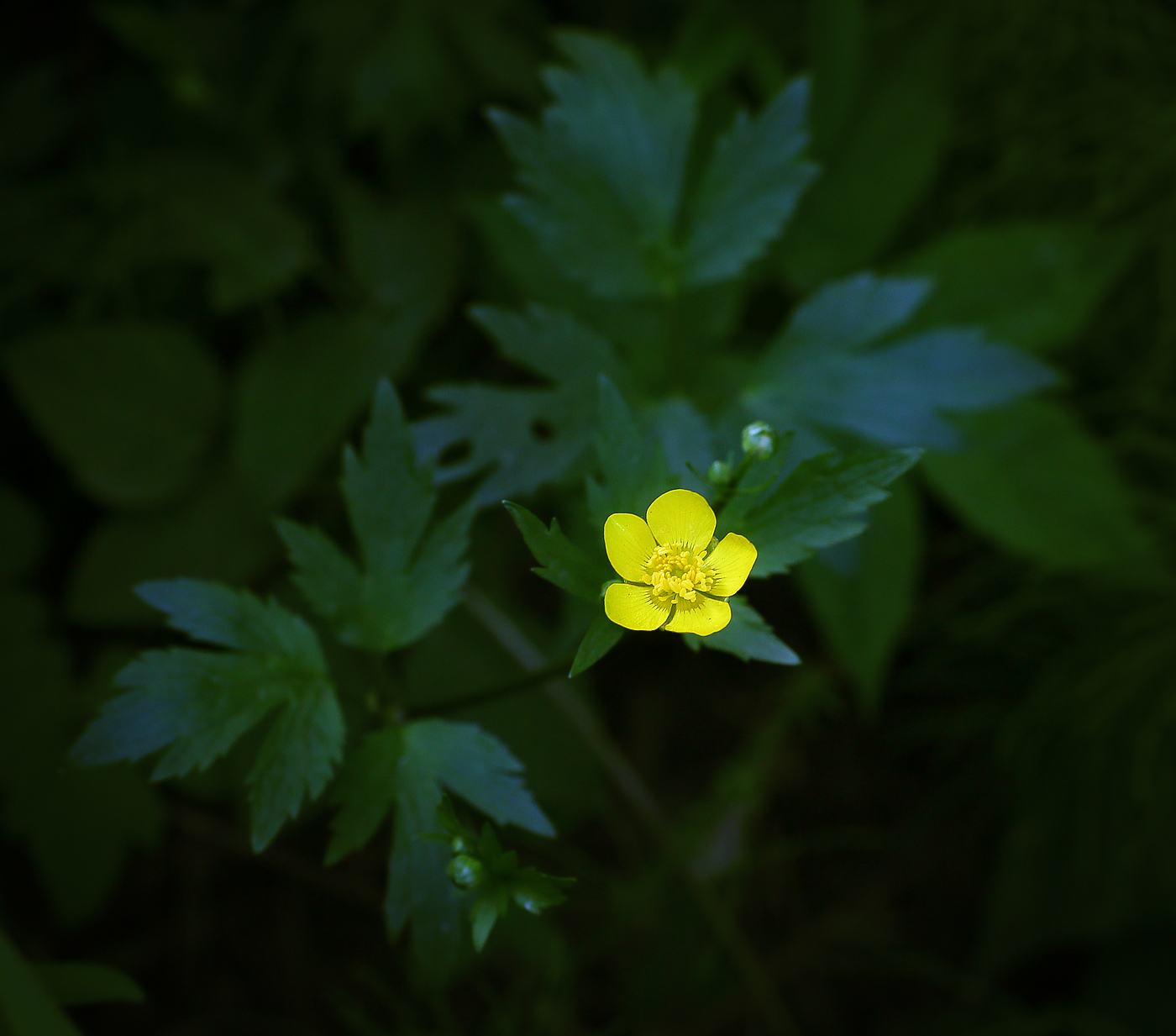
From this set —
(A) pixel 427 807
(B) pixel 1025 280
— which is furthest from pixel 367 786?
(B) pixel 1025 280

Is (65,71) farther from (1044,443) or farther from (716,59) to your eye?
(1044,443)

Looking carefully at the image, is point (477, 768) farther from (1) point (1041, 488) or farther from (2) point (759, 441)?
(1) point (1041, 488)

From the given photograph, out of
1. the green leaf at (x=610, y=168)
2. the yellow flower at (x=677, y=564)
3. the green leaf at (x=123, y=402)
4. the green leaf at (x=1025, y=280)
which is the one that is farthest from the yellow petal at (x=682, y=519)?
the green leaf at (x=123, y=402)

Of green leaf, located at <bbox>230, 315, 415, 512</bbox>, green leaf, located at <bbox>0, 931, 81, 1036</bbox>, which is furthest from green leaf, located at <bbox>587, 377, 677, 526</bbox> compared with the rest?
green leaf, located at <bbox>230, 315, 415, 512</bbox>

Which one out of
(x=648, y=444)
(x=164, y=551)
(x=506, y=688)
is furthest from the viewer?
(x=164, y=551)

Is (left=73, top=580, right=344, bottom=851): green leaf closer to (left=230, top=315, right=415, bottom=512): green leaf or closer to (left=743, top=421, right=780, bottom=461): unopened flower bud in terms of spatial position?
(left=743, top=421, right=780, bottom=461): unopened flower bud

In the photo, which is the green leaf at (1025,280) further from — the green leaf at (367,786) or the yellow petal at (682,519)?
the green leaf at (367,786)
